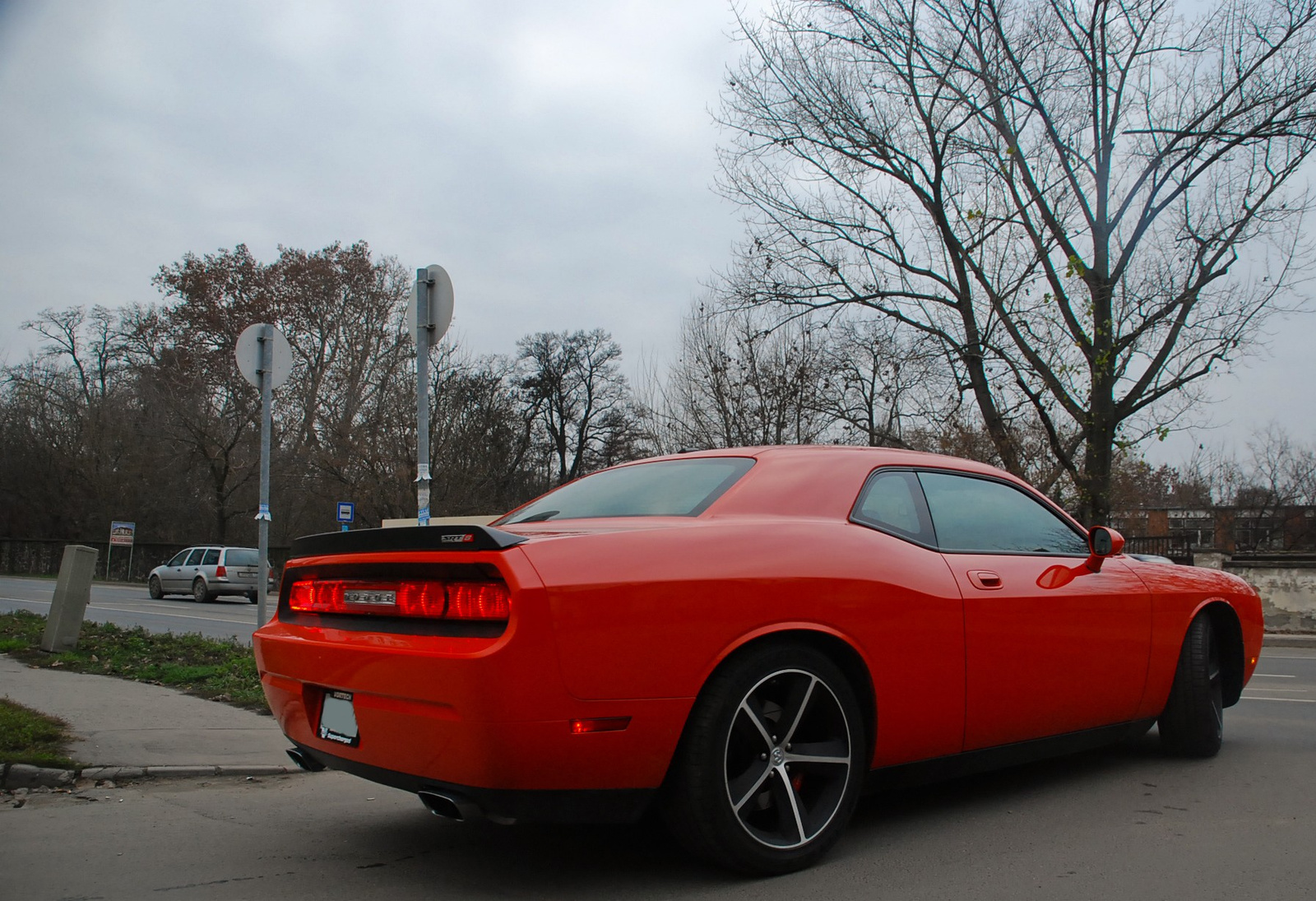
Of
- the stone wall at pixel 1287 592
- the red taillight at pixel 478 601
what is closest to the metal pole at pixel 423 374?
the red taillight at pixel 478 601

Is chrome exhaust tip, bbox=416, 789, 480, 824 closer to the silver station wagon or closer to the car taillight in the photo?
the car taillight

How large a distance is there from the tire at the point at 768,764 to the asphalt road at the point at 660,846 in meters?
0.13

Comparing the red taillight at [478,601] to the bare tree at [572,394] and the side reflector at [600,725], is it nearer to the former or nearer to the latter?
the side reflector at [600,725]

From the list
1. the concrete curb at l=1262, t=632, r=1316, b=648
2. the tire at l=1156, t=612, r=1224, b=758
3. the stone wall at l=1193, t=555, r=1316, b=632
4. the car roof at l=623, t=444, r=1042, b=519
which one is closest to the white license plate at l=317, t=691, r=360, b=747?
the car roof at l=623, t=444, r=1042, b=519

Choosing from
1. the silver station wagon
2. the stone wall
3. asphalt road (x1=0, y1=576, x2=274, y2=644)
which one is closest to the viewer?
asphalt road (x1=0, y1=576, x2=274, y2=644)

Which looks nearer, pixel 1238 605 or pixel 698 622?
pixel 698 622

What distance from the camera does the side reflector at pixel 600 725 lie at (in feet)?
9.68

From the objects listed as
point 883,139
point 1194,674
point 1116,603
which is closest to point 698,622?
point 1116,603

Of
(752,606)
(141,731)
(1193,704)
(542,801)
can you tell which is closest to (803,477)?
(752,606)

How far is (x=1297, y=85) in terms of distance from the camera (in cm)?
1978

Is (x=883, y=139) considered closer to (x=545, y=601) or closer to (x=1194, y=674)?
(x=1194, y=674)

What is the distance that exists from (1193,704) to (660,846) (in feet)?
9.89

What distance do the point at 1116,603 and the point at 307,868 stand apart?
11.5ft

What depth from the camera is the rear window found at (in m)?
3.81
